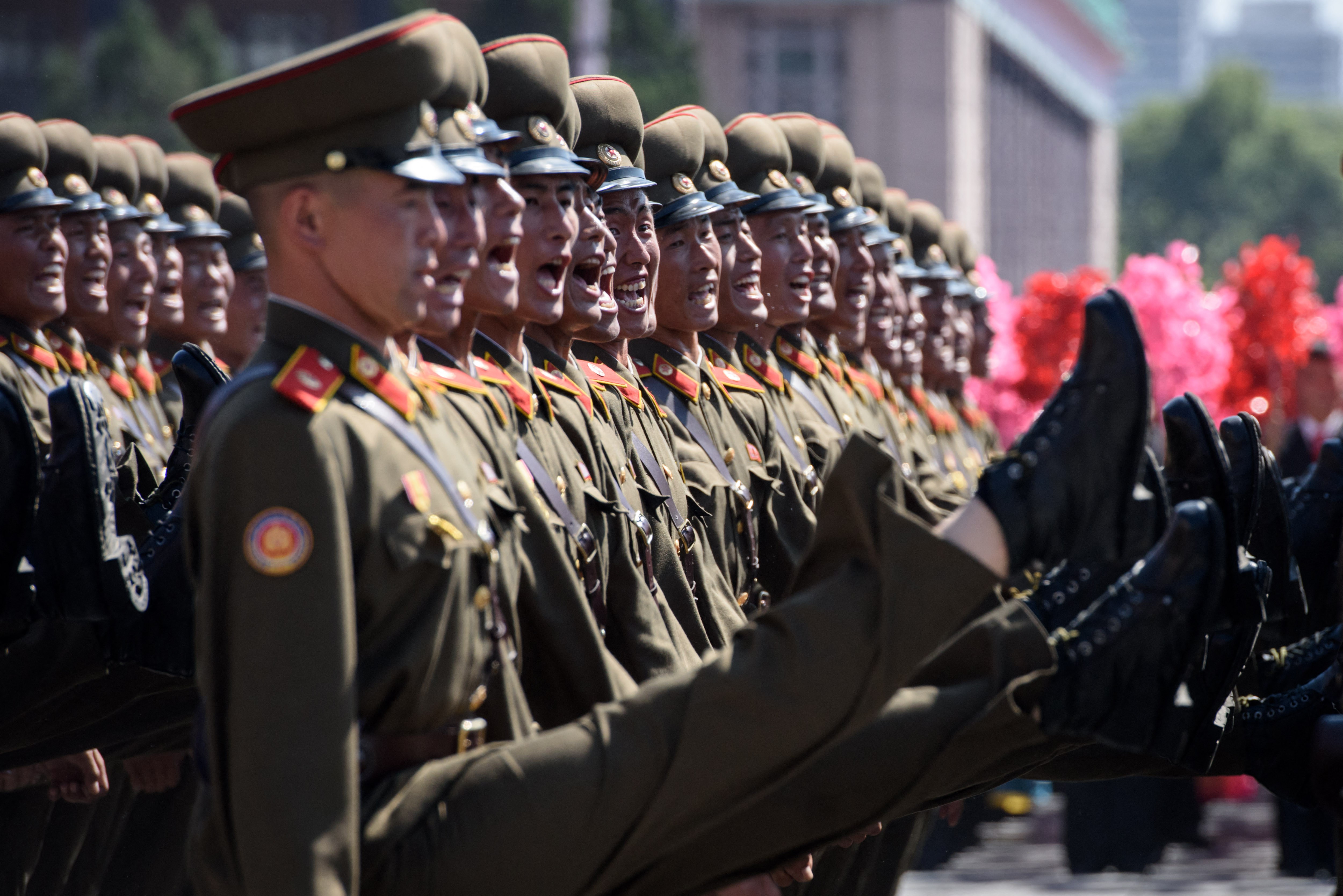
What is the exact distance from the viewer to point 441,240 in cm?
350

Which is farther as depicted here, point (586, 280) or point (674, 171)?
point (674, 171)

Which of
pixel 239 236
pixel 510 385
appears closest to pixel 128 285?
pixel 239 236

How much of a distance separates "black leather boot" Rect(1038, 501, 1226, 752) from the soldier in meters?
5.55

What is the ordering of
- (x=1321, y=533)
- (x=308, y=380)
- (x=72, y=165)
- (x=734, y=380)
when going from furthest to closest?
1. (x=72, y=165)
2. (x=734, y=380)
3. (x=1321, y=533)
4. (x=308, y=380)

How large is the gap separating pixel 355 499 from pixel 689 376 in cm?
320

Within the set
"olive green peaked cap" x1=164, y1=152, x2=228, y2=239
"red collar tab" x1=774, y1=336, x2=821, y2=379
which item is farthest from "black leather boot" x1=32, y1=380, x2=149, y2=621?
"olive green peaked cap" x1=164, y1=152, x2=228, y2=239

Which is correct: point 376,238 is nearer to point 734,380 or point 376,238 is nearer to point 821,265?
point 734,380

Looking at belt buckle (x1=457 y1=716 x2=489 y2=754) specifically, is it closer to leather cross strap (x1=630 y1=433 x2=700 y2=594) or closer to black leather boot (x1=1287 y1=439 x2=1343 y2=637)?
leather cross strap (x1=630 y1=433 x2=700 y2=594)

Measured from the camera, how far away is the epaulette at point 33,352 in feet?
21.1

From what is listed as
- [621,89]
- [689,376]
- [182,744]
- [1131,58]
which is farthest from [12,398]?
[1131,58]

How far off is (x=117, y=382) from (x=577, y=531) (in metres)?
3.49

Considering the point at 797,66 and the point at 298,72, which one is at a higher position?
the point at 298,72

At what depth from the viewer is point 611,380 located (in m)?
5.55

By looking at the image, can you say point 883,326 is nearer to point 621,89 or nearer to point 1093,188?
point 621,89
